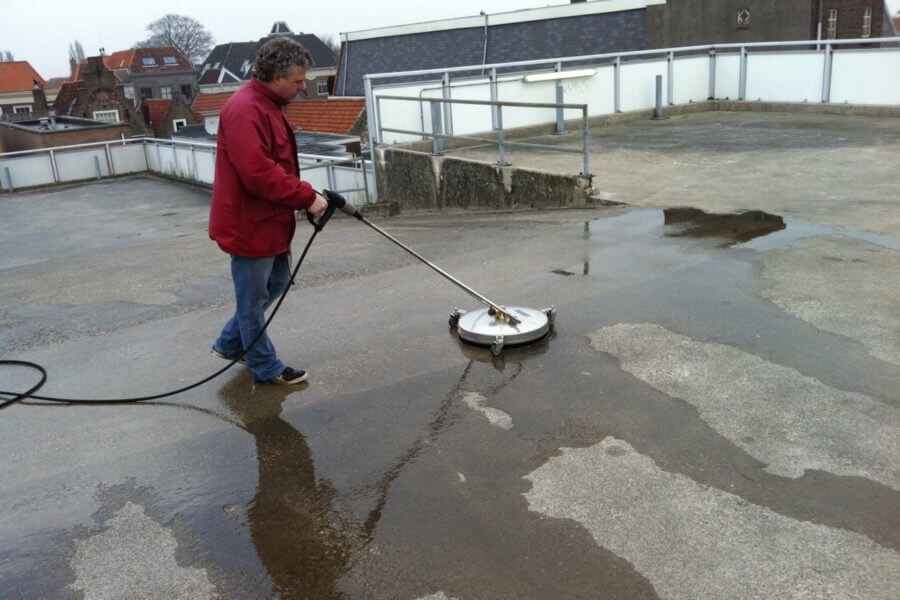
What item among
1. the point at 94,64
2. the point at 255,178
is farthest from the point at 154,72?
the point at 255,178

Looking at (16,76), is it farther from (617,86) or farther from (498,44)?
(617,86)

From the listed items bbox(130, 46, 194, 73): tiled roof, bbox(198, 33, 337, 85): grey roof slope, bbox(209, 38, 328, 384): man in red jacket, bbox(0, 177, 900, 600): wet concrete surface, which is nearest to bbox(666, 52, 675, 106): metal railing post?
bbox(0, 177, 900, 600): wet concrete surface

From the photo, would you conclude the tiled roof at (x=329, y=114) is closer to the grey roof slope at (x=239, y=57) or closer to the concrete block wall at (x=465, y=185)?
the concrete block wall at (x=465, y=185)

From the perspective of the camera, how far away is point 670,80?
50.7 feet

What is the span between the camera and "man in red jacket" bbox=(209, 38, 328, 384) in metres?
3.98

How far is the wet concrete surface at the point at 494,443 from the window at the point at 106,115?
2481 inches

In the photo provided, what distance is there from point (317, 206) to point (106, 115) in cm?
6686

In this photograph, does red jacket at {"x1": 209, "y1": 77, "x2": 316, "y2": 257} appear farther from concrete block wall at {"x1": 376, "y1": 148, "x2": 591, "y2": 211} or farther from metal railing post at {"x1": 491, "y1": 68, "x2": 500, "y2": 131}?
metal railing post at {"x1": 491, "y1": 68, "x2": 500, "y2": 131}

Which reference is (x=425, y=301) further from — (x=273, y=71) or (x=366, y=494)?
(x=366, y=494)

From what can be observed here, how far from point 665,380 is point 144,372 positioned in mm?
3115

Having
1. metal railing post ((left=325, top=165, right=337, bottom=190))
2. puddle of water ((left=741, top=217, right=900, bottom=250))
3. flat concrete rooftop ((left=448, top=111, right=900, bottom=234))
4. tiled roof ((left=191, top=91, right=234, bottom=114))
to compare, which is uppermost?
tiled roof ((left=191, top=91, right=234, bottom=114))

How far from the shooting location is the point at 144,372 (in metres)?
4.94

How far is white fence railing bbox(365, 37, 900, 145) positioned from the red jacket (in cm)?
761

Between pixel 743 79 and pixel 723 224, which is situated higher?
pixel 743 79
